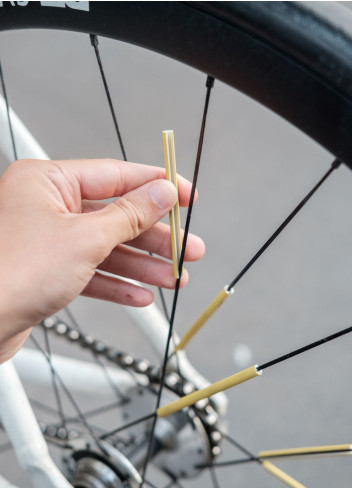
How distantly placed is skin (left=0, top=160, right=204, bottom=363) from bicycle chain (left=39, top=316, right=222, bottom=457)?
182 mm

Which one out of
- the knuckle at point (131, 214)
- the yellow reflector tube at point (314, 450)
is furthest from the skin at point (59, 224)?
the yellow reflector tube at point (314, 450)

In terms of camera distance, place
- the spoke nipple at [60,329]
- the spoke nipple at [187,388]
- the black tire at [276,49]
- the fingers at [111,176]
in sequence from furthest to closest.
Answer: the spoke nipple at [60,329]
the spoke nipple at [187,388]
the fingers at [111,176]
the black tire at [276,49]

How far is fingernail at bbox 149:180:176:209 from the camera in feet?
0.98

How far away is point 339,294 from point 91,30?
0.67 meters

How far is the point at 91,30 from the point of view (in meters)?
0.28

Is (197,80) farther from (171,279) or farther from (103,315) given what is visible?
(171,279)

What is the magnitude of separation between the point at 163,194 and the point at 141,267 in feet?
0.28

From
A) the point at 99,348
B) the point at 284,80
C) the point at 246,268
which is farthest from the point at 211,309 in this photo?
Answer: the point at 99,348

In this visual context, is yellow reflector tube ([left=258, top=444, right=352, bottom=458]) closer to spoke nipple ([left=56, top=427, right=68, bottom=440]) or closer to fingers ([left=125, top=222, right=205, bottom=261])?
fingers ([left=125, top=222, right=205, bottom=261])

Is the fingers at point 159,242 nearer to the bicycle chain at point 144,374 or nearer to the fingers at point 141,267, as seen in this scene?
the fingers at point 141,267

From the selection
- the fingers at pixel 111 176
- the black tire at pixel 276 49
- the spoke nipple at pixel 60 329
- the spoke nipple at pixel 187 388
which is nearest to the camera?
the black tire at pixel 276 49

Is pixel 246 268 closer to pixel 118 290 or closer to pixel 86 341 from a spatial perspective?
pixel 118 290

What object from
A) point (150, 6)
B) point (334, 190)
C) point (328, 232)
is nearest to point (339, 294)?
point (328, 232)

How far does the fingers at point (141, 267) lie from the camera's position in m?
0.37
